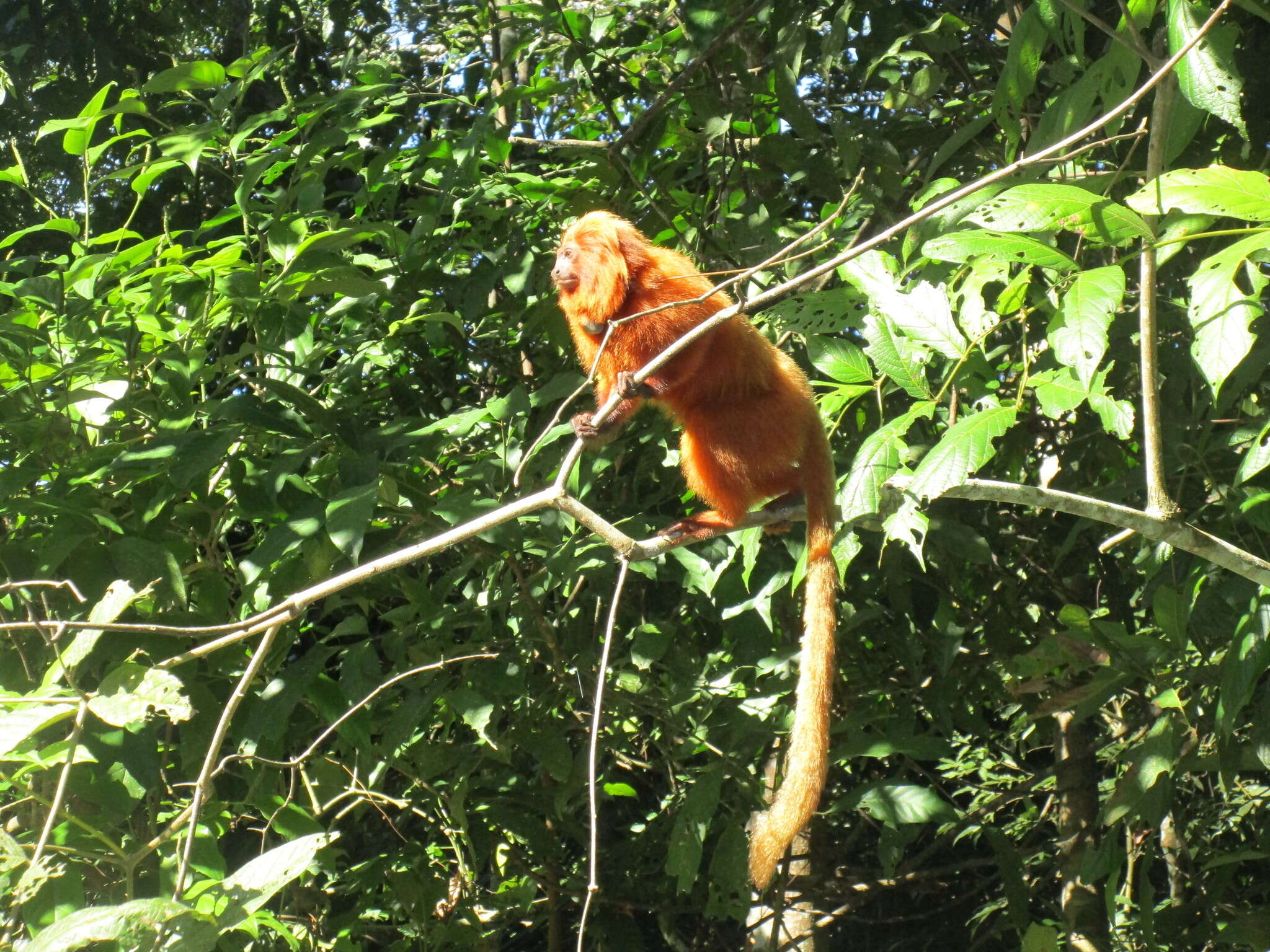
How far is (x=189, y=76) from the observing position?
291cm

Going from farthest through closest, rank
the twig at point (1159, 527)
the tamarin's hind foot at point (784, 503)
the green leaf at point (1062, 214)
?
the tamarin's hind foot at point (784, 503), the twig at point (1159, 527), the green leaf at point (1062, 214)

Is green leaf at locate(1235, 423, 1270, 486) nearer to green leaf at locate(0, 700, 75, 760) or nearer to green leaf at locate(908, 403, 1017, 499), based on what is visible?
green leaf at locate(908, 403, 1017, 499)

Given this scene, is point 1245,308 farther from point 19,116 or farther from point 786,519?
point 19,116

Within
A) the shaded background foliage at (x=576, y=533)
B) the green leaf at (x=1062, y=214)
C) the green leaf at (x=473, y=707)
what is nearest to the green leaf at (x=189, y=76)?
the shaded background foliage at (x=576, y=533)

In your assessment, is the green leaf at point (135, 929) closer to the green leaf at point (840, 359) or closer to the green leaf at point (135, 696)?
the green leaf at point (135, 696)

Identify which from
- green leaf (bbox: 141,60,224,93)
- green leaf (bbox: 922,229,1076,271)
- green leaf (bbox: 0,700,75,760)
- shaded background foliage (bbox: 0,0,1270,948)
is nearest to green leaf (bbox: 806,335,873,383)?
shaded background foliage (bbox: 0,0,1270,948)

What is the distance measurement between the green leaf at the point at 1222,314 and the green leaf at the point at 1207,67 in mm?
207

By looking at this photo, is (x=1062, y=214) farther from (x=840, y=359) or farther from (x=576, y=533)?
(x=576, y=533)

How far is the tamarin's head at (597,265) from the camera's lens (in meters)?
3.05

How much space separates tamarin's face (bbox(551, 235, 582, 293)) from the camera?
10.1 feet

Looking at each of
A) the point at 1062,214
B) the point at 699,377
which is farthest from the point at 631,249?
the point at 1062,214

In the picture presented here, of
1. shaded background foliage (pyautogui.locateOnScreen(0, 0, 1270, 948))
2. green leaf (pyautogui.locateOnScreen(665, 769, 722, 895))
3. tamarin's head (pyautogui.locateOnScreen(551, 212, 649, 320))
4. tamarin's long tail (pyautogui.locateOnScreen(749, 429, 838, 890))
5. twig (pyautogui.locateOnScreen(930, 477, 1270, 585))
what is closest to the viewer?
twig (pyautogui.locateOnScreen(930, 477, 1270, 585))

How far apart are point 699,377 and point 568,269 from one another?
1.51 ft

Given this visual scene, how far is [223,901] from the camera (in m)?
1.96
